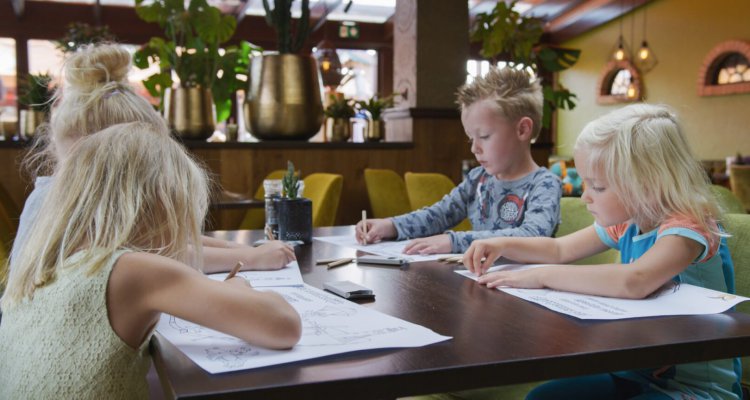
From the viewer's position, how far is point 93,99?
1542 millimetres

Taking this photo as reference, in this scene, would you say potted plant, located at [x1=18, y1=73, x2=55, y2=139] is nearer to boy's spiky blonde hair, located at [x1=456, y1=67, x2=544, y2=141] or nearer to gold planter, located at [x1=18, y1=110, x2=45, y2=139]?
gold planter, located at [x1=18, y1=110, x2=45, y2=139]

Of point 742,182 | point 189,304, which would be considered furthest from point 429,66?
point 742,182

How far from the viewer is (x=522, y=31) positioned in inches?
172

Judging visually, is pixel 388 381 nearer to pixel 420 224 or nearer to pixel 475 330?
pixel 475 330

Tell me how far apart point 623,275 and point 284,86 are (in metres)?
2.55

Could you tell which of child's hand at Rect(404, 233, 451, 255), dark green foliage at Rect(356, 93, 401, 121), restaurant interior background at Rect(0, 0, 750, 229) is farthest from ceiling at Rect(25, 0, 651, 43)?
child's hand at Rect(404, 233, 451, 255)

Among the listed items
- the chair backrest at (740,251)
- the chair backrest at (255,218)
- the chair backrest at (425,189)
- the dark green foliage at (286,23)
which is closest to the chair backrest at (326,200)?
the chair backrest at (425,189)

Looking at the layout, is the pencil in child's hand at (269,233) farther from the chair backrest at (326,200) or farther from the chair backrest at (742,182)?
the chair backrest at (742,182)

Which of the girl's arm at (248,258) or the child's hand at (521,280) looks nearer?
the child's hand at (521,280)

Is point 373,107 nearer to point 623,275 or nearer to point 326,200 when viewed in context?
point 326,200

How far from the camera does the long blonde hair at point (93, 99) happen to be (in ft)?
4.99

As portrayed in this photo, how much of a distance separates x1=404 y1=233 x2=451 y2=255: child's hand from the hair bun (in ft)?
2.69

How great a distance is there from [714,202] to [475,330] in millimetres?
593

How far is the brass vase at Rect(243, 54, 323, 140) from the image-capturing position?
10.9 feet
